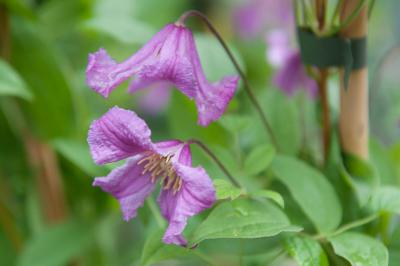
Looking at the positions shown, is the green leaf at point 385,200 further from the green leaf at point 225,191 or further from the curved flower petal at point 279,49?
the curved flower petal at point 279,49

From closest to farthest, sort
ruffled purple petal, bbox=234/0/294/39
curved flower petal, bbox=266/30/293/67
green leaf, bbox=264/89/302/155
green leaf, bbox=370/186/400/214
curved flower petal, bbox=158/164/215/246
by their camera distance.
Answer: curved flower petal, bbox=158/164/215/246
green leaf, bbox=370/186/400/214
green leaf, bbox=264/89/302/155
curved flower petal, bbox=266/30/293/67
ruffled purple petal, bbox=234/0/294/39

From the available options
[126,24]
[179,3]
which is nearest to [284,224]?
[126,24]

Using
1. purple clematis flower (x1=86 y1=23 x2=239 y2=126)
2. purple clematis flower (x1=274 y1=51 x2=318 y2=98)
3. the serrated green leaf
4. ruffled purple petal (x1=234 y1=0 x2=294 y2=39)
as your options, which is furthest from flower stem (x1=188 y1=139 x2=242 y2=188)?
ruffled purple petal (x1=234 y1=0 x2=294 y2=39)

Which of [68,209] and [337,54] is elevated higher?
[337,54]

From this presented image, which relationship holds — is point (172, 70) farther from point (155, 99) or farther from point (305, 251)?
point (155, 99)

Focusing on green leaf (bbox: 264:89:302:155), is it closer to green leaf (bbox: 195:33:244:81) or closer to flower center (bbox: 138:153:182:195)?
green leaf (bbox: 195:33:244:81)

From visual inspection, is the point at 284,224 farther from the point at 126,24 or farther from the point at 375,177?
the point at 126,24

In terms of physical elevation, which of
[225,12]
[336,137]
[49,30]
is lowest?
[225,12]

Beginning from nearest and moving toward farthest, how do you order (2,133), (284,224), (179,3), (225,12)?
1. (284,224)
2. (2,133)
3. (179,3)
4. (225,12)
